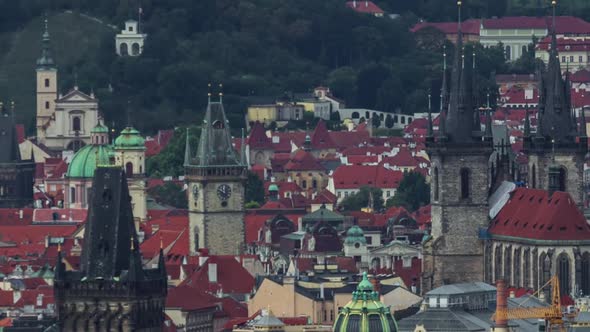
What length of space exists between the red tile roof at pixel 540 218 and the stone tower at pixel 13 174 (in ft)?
159

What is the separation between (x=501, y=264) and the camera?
13625cm

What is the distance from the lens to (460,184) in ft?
451

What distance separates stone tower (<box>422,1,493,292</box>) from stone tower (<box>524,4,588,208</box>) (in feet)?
9.97

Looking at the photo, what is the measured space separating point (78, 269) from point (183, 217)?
217 ft

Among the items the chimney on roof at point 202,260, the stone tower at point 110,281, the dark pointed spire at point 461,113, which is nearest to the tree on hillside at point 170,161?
the chimney on roof at point 202,260

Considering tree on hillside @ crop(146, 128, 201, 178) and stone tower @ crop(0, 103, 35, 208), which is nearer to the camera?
stone tower @ crop(0, 103, 35, 208)

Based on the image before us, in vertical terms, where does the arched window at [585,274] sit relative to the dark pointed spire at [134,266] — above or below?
below

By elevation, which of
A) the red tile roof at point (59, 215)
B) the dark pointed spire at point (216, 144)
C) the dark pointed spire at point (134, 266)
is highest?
the dark pointed spire at point (216, 144)

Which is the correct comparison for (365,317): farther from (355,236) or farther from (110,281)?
(355,236)

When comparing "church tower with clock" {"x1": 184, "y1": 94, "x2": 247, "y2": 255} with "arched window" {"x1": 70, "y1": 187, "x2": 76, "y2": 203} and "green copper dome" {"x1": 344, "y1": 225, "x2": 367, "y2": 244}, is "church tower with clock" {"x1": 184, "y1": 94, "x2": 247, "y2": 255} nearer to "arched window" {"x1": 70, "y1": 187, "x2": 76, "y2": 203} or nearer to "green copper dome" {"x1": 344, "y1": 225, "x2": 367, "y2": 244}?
"green copper dome" {"x1": 344, "y1": 225, "x2": 367, "y2": 244}

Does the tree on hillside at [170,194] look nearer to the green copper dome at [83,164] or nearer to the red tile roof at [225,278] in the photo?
the green copper dome at [83,164]

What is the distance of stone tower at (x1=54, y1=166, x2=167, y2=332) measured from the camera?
99188 millimetres

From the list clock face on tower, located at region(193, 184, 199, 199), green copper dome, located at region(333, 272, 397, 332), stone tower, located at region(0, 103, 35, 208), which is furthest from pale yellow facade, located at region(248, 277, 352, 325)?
stone tower, located at region(0, 103, 35, 208)

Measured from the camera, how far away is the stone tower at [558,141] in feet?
458
